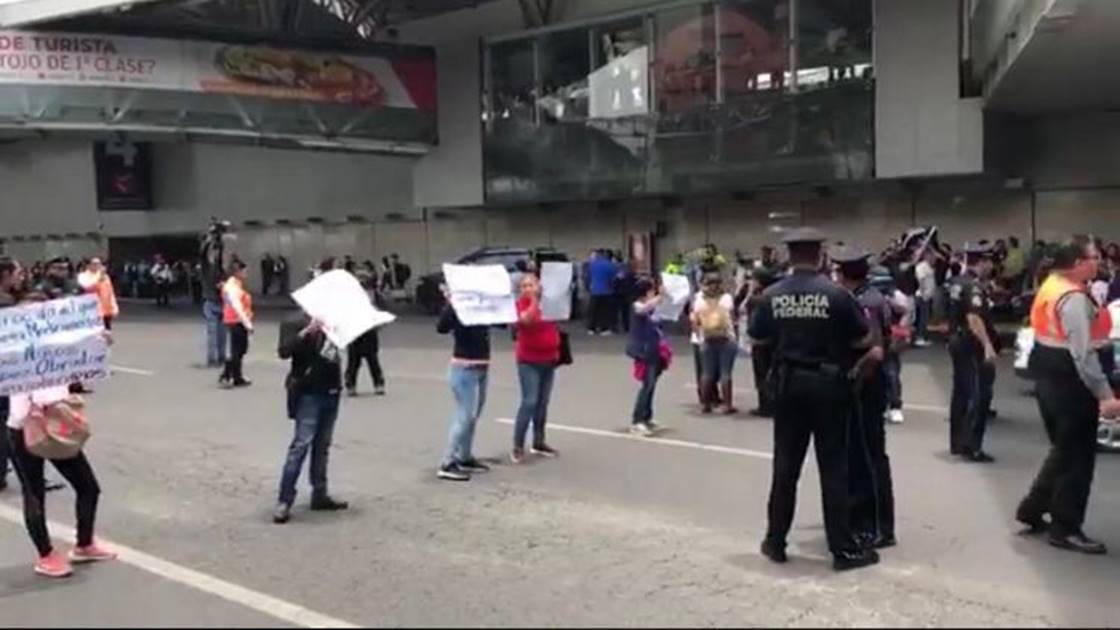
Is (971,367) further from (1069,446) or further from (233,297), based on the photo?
(233,297)

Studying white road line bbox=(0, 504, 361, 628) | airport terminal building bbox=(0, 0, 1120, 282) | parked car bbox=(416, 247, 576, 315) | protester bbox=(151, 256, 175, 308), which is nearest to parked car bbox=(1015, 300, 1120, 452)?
airport terminal building bbox=(0, 0, 1120, 282)

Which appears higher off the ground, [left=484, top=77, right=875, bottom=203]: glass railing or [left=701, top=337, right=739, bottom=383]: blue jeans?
[left=484, top=77, right=875, bottom=203]: glass railing

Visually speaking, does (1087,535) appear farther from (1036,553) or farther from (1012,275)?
(1012,275)

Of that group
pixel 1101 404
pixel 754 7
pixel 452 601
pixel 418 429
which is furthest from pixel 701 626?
pixel 754 7

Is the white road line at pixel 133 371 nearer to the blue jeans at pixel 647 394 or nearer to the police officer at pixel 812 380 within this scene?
the blue jeans at pixel 647 394

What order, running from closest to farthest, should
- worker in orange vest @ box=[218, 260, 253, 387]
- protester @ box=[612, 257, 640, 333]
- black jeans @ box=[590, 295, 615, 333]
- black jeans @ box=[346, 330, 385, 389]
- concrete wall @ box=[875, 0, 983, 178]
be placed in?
black jeans @ box=[346, 330, 385, 389] < worker in orange vest @ box=[218, 260, 253, 387] < concrete wall @ box=[875, 0, 983, 178] < protester @ box=[612, 257, 640, 333] < black jeans @ box=[590, 295, 615, 333]

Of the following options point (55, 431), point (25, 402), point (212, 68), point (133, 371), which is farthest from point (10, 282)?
point (212, 68)

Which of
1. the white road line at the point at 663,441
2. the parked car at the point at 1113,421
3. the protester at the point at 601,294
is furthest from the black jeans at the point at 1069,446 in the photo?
the protester at the point at 601,294

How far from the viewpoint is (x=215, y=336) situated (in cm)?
1886

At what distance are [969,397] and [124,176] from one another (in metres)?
40.6

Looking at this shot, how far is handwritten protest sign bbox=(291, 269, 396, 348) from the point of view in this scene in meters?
8.16

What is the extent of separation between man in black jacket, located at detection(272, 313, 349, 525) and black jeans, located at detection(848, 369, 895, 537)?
3.55m

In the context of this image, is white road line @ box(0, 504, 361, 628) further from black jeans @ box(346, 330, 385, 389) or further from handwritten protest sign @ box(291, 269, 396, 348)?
black jeans @ box(346, 330, 385, 389)

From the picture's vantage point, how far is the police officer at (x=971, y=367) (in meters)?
10.0
